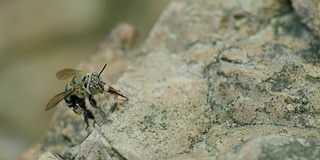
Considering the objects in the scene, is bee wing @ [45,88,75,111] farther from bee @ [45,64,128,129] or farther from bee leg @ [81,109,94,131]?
bee leg @ [81,109,94,131]

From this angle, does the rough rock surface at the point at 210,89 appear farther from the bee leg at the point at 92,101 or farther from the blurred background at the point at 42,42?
the blurred background at the point at 42,42

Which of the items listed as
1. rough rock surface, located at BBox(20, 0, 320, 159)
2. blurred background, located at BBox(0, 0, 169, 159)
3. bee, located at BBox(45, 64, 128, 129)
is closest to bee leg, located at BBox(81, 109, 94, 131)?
bee, located at BBox(45, 64, 128, 129)

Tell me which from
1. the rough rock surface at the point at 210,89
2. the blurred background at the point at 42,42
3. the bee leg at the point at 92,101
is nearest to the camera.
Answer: the rough rock surface at the point at 210,89

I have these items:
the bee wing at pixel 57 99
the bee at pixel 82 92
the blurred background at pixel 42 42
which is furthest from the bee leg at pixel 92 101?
the blurred background at pixel 42 42

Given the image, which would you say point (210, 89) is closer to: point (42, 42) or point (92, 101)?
point (92, 101)

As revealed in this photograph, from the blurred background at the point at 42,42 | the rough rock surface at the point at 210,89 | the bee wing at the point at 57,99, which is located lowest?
the rough rock surface at the point at 210,89

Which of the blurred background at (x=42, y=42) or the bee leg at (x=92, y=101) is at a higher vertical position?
the blurred background at (x=42, y=42)
